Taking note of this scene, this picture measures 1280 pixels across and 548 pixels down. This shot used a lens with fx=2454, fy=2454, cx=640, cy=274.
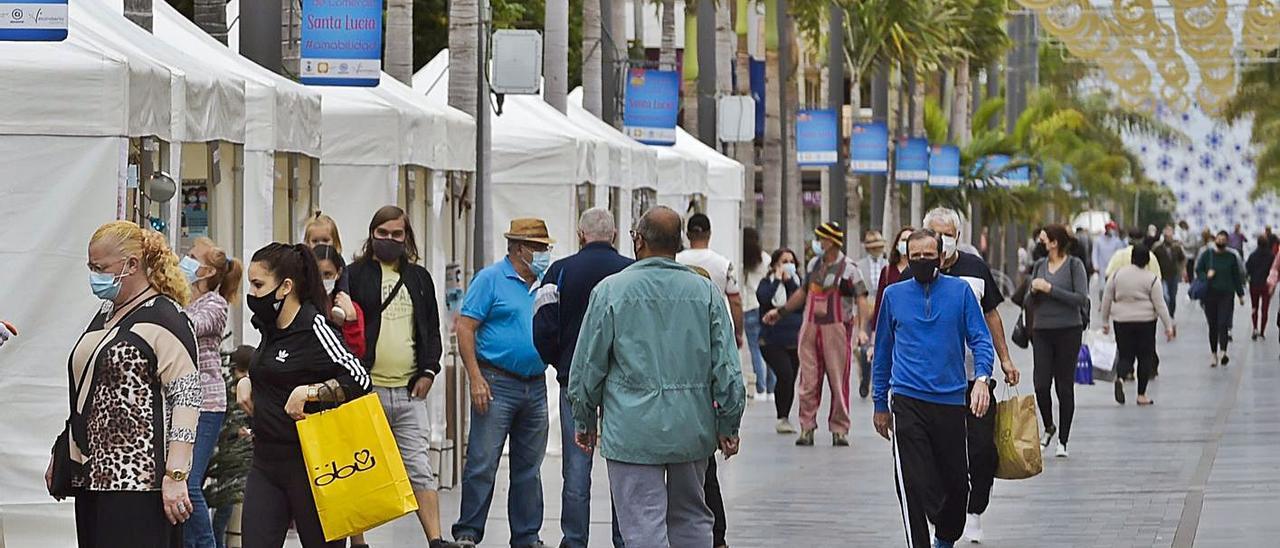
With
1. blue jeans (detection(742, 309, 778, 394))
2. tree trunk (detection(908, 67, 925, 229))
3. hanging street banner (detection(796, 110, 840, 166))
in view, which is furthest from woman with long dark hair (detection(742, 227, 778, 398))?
tree trunk (detection(908, 67, 925, 229))

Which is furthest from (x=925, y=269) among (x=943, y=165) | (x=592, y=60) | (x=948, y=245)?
(x=943, y=165)

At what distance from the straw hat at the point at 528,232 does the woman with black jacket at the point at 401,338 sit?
0.70 meters

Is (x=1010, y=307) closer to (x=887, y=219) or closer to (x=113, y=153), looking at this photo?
(x=887, y=219)

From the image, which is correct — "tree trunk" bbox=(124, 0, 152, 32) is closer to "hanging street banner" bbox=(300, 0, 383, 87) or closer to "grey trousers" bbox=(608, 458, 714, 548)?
"hanging street banner" bbox=(300, 0, 383, 87)

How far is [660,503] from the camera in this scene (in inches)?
369

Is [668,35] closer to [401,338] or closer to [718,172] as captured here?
[718,172]

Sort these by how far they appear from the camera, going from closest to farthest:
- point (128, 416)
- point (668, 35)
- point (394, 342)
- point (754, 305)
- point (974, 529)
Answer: point (128, 416) < point (394, 342) < point (974, 529) < point (754, 305) < point (668, 35)

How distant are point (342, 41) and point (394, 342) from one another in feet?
13.8

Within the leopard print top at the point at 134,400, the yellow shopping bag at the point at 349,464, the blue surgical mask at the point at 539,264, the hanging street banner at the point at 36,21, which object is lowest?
the yellow shopping bag at the point at 349,464

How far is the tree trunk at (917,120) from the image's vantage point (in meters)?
58.5

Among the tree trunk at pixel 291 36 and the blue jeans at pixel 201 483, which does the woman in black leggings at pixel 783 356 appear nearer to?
the tree trunk at pixel 291 36

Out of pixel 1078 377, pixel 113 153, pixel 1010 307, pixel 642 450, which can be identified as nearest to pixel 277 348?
pixel 642 450

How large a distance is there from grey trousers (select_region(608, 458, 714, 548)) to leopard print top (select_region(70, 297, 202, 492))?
207 cm

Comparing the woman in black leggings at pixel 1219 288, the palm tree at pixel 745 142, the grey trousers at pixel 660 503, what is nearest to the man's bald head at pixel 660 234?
the grey trousers at pixel 660 503
